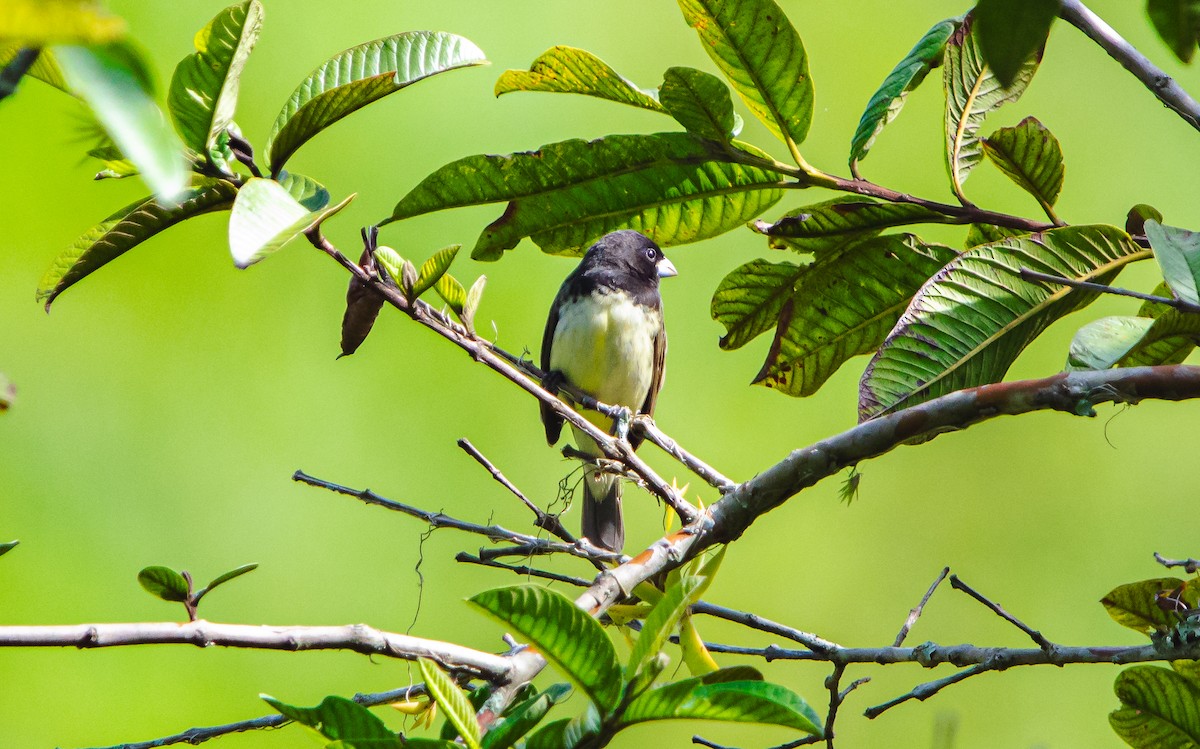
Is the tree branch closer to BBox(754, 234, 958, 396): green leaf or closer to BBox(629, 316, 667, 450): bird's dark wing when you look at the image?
BBox(754, 234, 958, 396): green leaf

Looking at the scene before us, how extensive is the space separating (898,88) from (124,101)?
114cm

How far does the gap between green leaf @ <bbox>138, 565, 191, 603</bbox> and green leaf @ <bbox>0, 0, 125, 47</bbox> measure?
0.70m

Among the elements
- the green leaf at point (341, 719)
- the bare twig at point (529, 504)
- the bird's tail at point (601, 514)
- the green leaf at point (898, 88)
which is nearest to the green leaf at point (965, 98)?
the green leaf at point (898, 88)

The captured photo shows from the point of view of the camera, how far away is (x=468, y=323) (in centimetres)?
133

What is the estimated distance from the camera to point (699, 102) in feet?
4.19

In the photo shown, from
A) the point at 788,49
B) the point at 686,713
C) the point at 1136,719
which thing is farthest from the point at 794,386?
the point at 686,713

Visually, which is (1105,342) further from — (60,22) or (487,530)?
(60,22)

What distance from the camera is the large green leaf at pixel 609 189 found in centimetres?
136

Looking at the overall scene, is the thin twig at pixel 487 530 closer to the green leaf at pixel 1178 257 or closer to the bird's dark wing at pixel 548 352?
the green leaf at pixel 1178 257

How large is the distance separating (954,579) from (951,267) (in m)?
0.44

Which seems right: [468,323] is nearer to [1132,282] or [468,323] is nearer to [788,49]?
[788,49]

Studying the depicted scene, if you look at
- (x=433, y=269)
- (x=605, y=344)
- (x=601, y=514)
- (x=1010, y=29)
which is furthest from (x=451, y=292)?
(x=601, y=514)

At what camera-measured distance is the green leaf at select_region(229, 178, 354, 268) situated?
0.83m

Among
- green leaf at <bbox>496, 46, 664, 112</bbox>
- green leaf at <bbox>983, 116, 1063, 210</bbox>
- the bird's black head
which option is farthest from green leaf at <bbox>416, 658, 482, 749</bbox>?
the bird's black head
